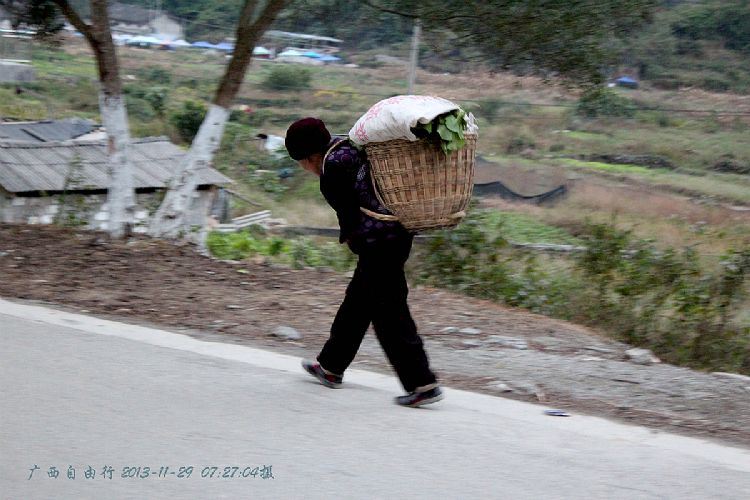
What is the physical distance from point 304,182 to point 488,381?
24.7m

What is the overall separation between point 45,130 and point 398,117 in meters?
24.0

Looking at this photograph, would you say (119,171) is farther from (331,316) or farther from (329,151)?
(329,151)

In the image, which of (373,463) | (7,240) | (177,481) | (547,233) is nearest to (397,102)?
(373,463)

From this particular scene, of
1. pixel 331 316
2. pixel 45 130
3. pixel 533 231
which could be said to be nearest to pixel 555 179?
pixel 533 231

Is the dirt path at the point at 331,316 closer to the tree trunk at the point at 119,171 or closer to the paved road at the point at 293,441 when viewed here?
the tree trunk at the point at 119,171

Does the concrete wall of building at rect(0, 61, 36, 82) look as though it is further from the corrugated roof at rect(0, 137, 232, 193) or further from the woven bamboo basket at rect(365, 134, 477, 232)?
the woven bamboo basket at rect(365, 134, 477, 232)

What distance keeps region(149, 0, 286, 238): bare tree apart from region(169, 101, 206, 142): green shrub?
22229 millimetres

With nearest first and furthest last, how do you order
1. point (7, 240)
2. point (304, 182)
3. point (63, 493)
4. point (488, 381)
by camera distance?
point (63, 493), point (488, 381), point (7, 240), point (304, 182)

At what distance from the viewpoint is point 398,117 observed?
4457mm

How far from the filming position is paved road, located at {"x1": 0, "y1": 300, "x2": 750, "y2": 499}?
147 inches

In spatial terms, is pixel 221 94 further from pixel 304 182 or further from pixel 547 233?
pixel 304 182

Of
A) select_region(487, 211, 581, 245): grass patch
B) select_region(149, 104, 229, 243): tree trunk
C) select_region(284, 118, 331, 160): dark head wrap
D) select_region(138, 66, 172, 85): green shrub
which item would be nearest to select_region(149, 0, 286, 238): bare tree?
select_region(149, 104, 229, 243): tree trunk

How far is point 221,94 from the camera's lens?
9.08m

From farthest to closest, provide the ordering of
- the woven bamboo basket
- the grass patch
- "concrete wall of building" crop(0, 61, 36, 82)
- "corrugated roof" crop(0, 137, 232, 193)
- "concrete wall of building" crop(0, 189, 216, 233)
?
1. "concrete wall of building" crop(0, 61, 36, 82)
2. the grass patch
3. "corrugated roof" crop(0, 137, 232, 193)
4. "concrete wall of building" crop(0, 189, 216, 233)
5. the woven bamboo basket
